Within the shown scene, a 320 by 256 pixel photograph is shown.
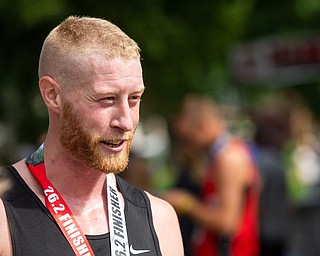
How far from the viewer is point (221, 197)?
658 cm

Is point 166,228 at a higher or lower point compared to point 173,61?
lower

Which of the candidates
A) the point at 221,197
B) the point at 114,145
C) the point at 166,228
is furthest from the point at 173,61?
the point at 114,145

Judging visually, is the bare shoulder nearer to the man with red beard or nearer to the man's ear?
the man with red beard

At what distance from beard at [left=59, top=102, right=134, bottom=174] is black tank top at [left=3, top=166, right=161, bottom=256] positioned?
0.65 feet

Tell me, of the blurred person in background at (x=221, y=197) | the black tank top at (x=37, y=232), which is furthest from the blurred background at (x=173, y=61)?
the black tank top at (x=37, y=232)

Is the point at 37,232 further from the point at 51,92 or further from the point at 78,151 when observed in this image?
the point at 51,92

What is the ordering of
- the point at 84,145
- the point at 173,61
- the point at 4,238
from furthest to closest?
the point at 173,61 < the point at 84,145 < the point at 4,238

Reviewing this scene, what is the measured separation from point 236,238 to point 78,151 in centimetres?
374

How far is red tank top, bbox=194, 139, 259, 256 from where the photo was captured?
21.8 feet

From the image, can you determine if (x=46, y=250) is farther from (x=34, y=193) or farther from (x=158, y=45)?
(x=158, y=45)

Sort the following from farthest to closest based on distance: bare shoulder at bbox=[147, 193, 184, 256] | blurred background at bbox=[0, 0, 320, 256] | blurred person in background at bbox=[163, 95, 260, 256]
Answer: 1. blurred background at bbox=[0, 0, 320, 256]
2. blurred person in background at bbox=[163, 95, 260, 256]
3. bare shoulder at bbox=[147, 193, 184, 256]

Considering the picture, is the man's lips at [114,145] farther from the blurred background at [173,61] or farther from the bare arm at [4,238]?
the blurred background at [173,61]

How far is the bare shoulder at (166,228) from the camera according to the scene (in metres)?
3.34

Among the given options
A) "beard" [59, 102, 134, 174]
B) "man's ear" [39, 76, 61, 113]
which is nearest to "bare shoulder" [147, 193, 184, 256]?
"beard" [59, 102, 134, 174]
